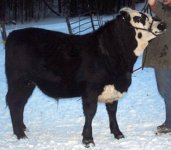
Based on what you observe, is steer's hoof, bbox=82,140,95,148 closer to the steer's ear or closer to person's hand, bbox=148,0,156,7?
the steer's ear

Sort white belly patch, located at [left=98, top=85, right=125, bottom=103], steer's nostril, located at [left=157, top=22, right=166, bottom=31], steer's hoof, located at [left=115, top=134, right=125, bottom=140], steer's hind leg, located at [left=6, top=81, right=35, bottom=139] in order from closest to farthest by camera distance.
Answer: steer's nostril, located at [left=157, top=22, right=166, bottom=31], white belly patch, located at [left=98, top=85, right=125, bottom=103], steer's hoof, located at [left=115, top=134, right=125, bottom=140], steer's hind leg, located at [left=6, top=81, right=35, bottom=139]

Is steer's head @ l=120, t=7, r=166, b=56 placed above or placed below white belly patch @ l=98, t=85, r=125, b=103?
above

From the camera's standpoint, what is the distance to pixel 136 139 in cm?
591

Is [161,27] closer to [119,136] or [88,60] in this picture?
[88,60]

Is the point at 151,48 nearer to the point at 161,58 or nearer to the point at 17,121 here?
the point at 161,58

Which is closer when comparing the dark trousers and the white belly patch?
the white belly patch

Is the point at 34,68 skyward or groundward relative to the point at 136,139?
skyward

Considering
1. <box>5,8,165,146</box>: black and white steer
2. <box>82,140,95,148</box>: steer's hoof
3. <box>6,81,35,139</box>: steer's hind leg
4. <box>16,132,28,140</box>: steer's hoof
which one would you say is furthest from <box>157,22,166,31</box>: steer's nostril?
<box>16,132,28,140</box>: steer's hoof

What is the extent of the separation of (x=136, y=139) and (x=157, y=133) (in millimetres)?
347

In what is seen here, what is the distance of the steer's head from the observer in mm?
5688

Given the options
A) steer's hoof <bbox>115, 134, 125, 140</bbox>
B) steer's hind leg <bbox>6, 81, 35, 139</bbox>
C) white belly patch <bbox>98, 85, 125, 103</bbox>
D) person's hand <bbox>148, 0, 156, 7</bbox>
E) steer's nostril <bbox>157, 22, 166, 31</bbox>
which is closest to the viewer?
steer's nostril <bbox>157, 22, 166, 31</bbox>

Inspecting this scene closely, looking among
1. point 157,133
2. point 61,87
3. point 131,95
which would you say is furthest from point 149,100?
point 61,87

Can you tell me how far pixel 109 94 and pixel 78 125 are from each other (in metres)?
1.13

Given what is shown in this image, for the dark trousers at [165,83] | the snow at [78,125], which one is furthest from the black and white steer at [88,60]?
the dark trousers at [165,83]
